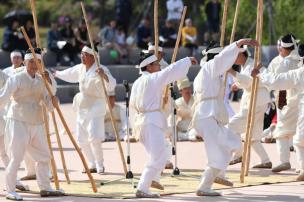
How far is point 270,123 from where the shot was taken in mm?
18188

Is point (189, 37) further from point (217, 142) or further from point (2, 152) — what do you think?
point (217, 142)

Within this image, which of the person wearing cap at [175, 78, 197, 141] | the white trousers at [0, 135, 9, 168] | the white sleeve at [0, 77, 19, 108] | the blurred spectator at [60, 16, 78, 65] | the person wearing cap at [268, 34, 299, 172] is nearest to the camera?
the white sleeve at [0, 77, 19, 108]

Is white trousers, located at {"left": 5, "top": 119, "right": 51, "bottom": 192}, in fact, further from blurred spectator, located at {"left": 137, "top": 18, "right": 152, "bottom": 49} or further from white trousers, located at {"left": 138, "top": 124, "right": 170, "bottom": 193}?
blurred spectator, located at {"left": 137, "top": 18, "right": 152, "bottom": 49}

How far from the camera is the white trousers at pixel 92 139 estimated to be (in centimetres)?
1427

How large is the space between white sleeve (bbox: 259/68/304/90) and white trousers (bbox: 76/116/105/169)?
8.93ft

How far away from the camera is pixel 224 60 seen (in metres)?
11.6

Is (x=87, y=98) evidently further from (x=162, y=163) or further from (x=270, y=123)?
(x=270, y=123)

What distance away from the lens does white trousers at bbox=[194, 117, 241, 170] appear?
460 inches

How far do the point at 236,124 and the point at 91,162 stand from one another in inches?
80.9

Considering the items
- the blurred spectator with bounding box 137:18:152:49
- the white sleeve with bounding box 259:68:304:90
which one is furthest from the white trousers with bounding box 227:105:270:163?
the blurred spectator with bounding box 137:18:152:49

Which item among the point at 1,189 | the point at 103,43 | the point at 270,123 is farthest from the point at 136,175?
the point at 103,43

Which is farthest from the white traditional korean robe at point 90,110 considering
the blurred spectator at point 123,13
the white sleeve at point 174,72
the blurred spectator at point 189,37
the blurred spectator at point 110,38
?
the blurred spectator at point 123,13

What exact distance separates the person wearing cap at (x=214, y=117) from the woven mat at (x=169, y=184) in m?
0.66

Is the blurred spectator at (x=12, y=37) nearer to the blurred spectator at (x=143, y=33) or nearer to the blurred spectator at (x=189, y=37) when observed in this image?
the blurred spectator at (x=143, y=33)
